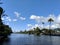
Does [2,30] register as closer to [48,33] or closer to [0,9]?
[0,9]

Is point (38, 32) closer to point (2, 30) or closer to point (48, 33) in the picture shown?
point (48, 33)

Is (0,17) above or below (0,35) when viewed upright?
above

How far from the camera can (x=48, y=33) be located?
7756 inches

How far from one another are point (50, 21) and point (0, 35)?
118976 millimetres

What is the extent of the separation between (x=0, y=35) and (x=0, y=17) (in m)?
9.57

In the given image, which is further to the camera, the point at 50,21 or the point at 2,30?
the point at 50,21

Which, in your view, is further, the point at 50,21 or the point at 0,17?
the point at 50,21

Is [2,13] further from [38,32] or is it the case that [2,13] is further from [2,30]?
[38,32]

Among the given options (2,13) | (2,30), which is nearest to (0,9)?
(2,13)

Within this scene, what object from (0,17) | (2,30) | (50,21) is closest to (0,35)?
(2,30)

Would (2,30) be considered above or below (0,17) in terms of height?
below

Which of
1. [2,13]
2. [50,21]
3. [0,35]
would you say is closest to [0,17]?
[2,13]

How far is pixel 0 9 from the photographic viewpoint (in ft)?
266

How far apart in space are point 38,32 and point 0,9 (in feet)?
404
